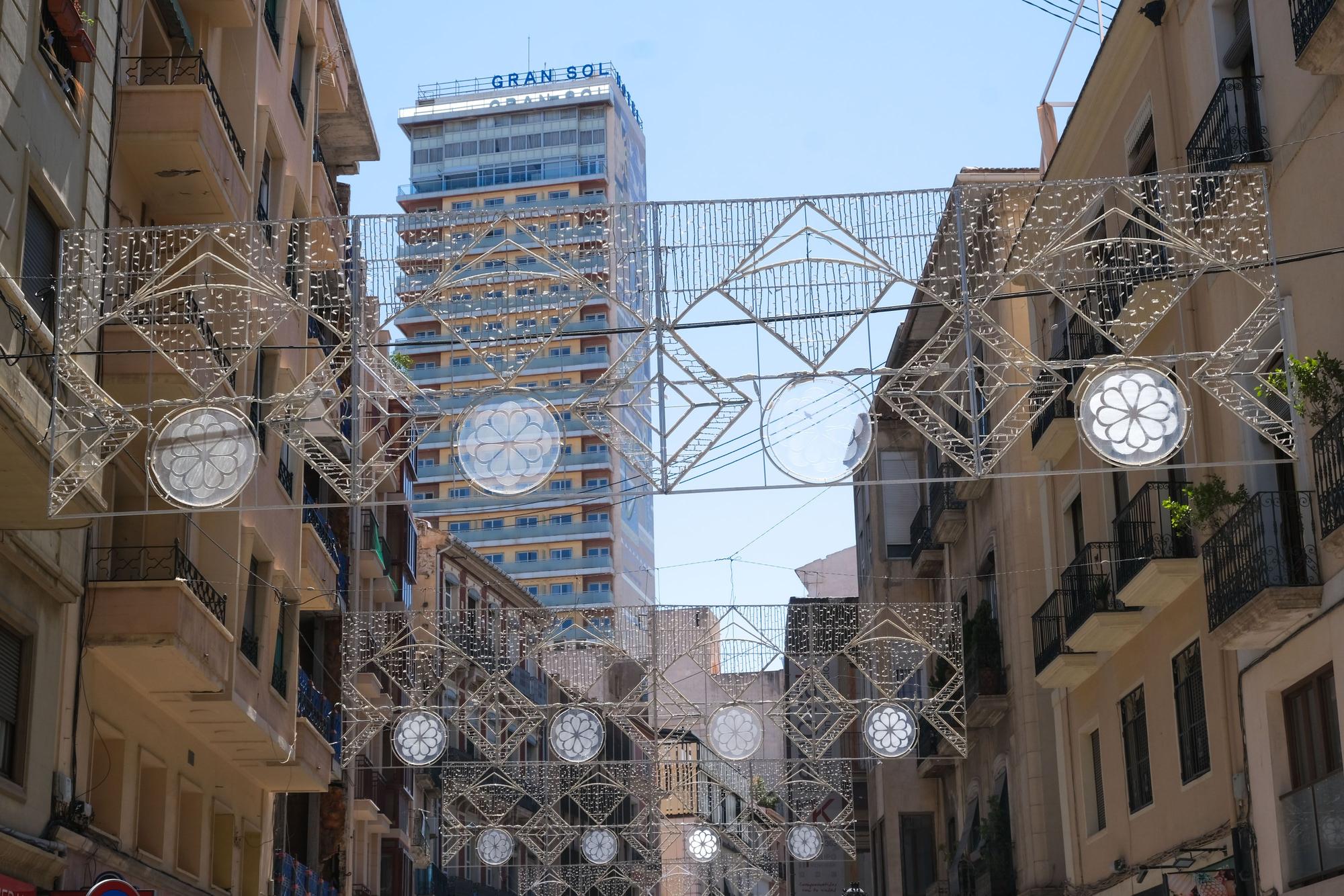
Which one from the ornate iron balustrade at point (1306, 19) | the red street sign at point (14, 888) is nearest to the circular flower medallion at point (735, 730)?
the red street sign at point (14, 888)

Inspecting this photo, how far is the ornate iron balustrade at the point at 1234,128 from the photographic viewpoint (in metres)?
16.6

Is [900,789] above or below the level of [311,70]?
below

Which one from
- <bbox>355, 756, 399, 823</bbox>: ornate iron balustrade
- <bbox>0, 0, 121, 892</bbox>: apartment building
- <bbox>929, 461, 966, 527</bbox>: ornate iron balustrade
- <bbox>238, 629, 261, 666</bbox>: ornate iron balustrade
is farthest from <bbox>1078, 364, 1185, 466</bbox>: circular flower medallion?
<bbox>355, 756, 399, 823</bbox>: ornate iron balustrade

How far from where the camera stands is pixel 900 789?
123ft

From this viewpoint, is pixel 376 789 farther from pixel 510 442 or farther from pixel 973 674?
pixel 510 442

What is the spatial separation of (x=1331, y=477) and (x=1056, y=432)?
338 inches

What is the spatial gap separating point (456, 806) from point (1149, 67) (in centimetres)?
3277

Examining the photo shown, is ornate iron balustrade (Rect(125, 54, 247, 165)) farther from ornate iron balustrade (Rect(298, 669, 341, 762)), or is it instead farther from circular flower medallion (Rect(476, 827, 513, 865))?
circular flower medallion (Rect(476, 827, 513, 865))

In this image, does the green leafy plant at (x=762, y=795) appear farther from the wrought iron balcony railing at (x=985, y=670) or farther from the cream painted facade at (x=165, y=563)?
the cream painted facade at (x=165, y=563)

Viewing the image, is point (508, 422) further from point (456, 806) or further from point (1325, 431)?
point (456, 806)

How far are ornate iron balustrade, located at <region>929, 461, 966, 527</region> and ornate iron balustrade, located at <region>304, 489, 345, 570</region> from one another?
10221 mm

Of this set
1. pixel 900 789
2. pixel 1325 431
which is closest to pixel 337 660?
pixel 900 789

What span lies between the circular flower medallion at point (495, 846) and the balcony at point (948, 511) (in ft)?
33.1

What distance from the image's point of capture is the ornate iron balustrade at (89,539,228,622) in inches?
679
